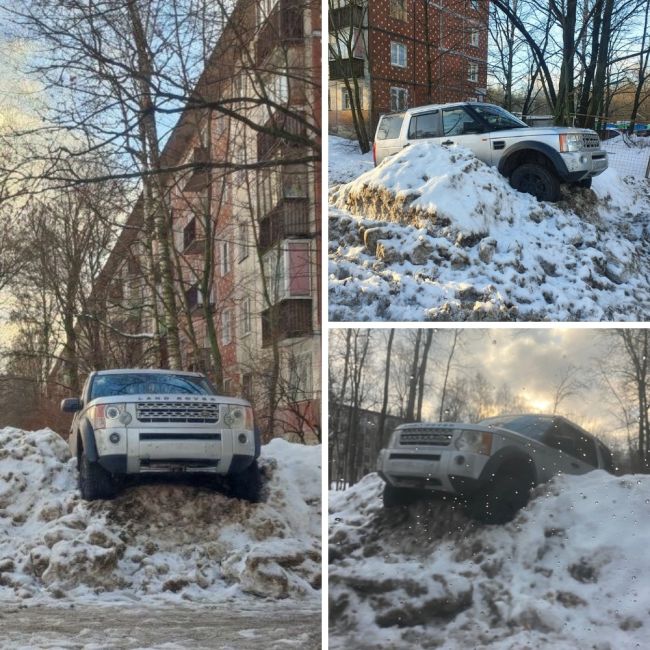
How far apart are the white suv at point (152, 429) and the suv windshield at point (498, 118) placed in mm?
1469

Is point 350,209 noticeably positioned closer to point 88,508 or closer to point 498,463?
point 498,463

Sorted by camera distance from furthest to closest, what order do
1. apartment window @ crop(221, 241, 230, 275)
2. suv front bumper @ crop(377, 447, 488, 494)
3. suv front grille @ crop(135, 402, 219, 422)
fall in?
apartment window @ crop(221, 241, 230, 275), suv front bumper @ crop(377, 447, 488, 494), suv front grille @ crop(135, 402, 219, 422)

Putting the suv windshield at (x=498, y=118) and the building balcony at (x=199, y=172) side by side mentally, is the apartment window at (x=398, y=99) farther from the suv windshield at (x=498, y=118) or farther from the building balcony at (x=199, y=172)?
the building balcony at (x=199, y=172)

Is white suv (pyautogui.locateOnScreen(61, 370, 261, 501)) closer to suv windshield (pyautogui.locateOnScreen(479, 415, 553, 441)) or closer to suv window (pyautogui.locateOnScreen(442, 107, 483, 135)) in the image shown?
suv windshield (pyautogui.locateOnScreen(479, 415, 553, 441))

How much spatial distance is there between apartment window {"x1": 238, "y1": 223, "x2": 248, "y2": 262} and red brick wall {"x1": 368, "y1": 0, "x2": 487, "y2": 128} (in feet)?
2.20

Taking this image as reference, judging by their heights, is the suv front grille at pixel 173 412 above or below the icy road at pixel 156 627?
above

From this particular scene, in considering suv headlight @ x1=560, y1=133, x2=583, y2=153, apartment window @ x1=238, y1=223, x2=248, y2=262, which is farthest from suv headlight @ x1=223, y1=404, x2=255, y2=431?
suv headlight @ x1=560, y1=133, x2=583, y2=153

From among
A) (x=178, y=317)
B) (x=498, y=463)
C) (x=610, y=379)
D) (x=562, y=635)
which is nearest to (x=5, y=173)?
(x=178, y=317)

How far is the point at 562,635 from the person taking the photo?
399 centimetres

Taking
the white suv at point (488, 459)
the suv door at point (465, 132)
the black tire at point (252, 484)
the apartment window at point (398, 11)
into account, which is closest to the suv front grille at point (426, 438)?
the white suv at point (488, 459)

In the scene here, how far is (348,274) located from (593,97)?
45.9 inches

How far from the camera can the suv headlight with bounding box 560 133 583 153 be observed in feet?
13.6

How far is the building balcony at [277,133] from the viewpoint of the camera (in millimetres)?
4328

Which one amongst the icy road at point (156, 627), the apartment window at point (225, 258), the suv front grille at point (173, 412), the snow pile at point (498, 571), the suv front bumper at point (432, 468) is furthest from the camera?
the apartment window at point (225, 258)
